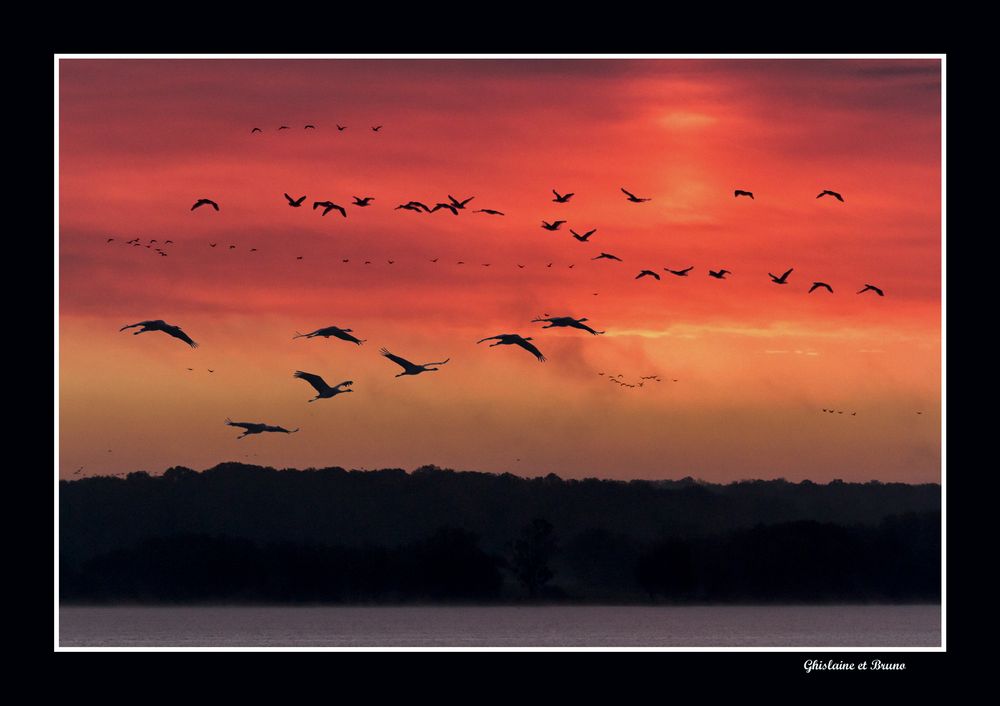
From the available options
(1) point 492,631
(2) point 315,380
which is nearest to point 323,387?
(2) point 315,380

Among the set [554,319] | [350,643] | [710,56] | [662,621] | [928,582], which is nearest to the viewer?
[710,56]

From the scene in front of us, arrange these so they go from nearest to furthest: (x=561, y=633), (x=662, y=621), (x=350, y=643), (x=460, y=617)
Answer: (x=350, y=643) → (x=561, y=633) → (x=662, y=621) → (x=460, y=617)

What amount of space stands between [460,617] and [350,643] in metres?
73.7

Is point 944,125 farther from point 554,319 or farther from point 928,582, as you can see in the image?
point 928,582

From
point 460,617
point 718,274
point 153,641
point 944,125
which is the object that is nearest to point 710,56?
point 944,125

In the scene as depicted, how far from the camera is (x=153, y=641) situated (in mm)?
109250

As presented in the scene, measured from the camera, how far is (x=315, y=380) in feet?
153

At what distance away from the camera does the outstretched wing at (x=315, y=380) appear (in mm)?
45484

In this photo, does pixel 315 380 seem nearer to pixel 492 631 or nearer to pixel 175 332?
pixel 175 332

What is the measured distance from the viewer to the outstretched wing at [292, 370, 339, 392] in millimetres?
45484

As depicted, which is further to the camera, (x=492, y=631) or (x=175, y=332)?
(x=492, y=631)

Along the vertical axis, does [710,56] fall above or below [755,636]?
above

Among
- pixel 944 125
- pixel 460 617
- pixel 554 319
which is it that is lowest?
pixel 460 617

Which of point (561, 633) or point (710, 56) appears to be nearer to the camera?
point (710, 56)
